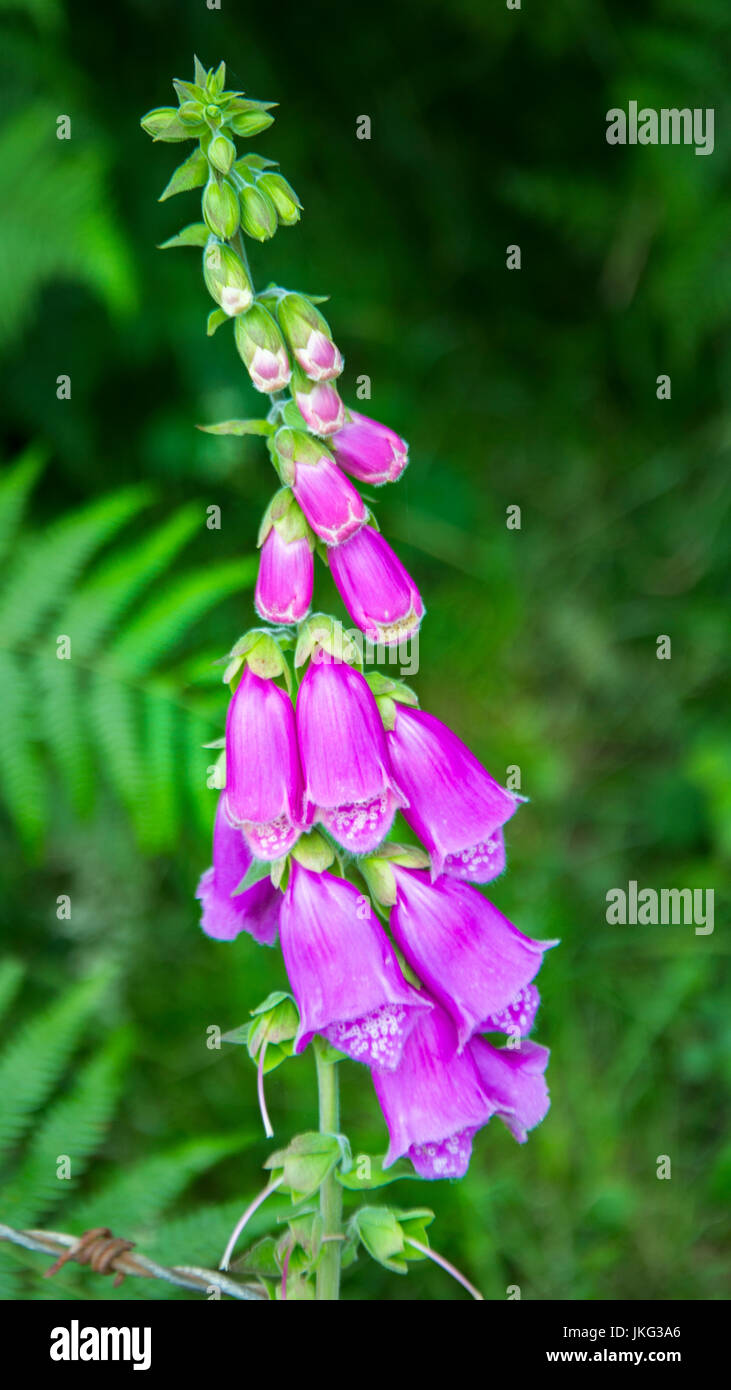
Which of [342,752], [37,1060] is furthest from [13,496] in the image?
[342,752]

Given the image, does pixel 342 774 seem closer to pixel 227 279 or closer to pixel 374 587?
pixel 374 587

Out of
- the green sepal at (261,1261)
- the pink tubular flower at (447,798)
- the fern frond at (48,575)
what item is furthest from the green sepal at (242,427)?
the fern frond at (48,575)

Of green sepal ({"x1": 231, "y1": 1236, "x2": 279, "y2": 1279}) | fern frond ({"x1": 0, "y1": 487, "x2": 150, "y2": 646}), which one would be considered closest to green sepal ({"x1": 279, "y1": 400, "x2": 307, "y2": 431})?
green sepal ({"x1": 231, "y1": 1236, "x2": 279, "y2": 1279})

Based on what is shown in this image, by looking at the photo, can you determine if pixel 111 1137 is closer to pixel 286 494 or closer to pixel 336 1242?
pixel 336 1242

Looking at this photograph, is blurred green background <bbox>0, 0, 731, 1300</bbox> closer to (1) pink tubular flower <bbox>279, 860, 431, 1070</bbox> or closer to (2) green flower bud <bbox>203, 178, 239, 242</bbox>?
(1) pink tubular flower <bbox>279, 860, 431, 1070</bbox>

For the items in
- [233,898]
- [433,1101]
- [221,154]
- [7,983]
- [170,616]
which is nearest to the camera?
[221,154]
